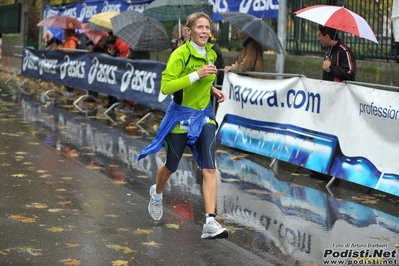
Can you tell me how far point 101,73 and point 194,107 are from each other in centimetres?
1116

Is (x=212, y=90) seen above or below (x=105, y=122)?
above

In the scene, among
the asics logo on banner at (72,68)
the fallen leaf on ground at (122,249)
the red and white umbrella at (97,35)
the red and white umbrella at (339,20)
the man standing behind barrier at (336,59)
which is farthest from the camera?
the red and white umbrella at (97,35)

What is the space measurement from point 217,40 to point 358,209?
10.6 metres

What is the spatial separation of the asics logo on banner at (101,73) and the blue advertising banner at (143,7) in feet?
7.32

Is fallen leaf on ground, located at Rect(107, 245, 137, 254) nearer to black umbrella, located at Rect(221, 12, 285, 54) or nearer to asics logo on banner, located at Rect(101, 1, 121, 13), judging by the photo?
black umbrella, located at Rect(221, 12, 285, 54)

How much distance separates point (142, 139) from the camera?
1312cm

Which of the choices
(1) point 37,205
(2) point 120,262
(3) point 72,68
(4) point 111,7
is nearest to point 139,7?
(3) point 72,68

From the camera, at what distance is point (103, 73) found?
Answer: 17.7m

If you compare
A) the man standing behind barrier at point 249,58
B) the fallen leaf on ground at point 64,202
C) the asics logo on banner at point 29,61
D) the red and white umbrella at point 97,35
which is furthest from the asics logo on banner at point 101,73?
the fallen leaf on ground at point 64,202

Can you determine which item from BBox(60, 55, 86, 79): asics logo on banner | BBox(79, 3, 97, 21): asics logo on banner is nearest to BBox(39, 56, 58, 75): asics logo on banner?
BBox(60, 55, 86, 79): asics logo on banner

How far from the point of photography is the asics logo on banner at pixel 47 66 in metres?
20.8

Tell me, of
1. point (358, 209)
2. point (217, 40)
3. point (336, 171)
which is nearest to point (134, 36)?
point (217, 40)

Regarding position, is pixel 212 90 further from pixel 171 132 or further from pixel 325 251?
pixel 325 251

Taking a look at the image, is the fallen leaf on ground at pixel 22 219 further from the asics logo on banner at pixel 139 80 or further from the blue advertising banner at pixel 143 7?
the asics logo on banner at pixel 139 80
